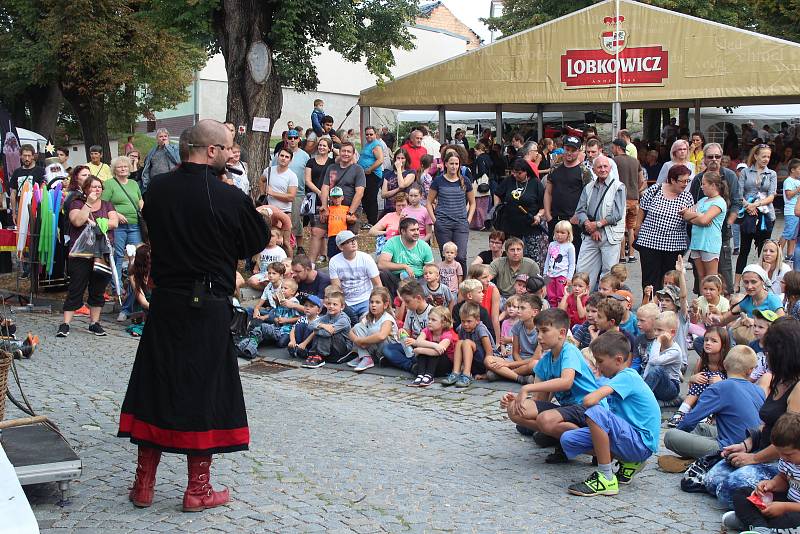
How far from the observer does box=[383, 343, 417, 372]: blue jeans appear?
382 inches

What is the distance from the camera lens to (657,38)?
706 inches

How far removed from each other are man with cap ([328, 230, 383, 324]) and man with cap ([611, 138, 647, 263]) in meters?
4.06

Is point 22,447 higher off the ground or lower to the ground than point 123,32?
lower

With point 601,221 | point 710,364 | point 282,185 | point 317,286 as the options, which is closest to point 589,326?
point 710,364

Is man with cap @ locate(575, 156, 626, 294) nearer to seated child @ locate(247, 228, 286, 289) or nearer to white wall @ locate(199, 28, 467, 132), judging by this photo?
seated child @ locate(247, 228, 286, 289)

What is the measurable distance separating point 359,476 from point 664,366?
3.01 m

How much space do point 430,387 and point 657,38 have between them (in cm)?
1105

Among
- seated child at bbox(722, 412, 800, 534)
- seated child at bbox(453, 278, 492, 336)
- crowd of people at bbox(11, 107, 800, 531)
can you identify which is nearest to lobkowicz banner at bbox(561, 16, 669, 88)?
crowd of people at bbox(11, 107, 800, 531)

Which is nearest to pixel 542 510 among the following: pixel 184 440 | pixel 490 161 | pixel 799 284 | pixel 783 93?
pixel 184 440

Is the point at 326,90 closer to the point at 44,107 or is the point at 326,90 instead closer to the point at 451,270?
the point at 44,107

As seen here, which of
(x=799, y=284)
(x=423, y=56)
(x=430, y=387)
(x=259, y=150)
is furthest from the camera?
(x=423, y=56)

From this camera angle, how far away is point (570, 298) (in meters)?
10.0

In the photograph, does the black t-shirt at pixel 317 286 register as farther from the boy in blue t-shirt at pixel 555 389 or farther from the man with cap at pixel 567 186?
the boy in blue t-shirt at pixel 555 389

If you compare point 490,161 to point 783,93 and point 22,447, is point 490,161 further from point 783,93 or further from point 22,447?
point 22,447
